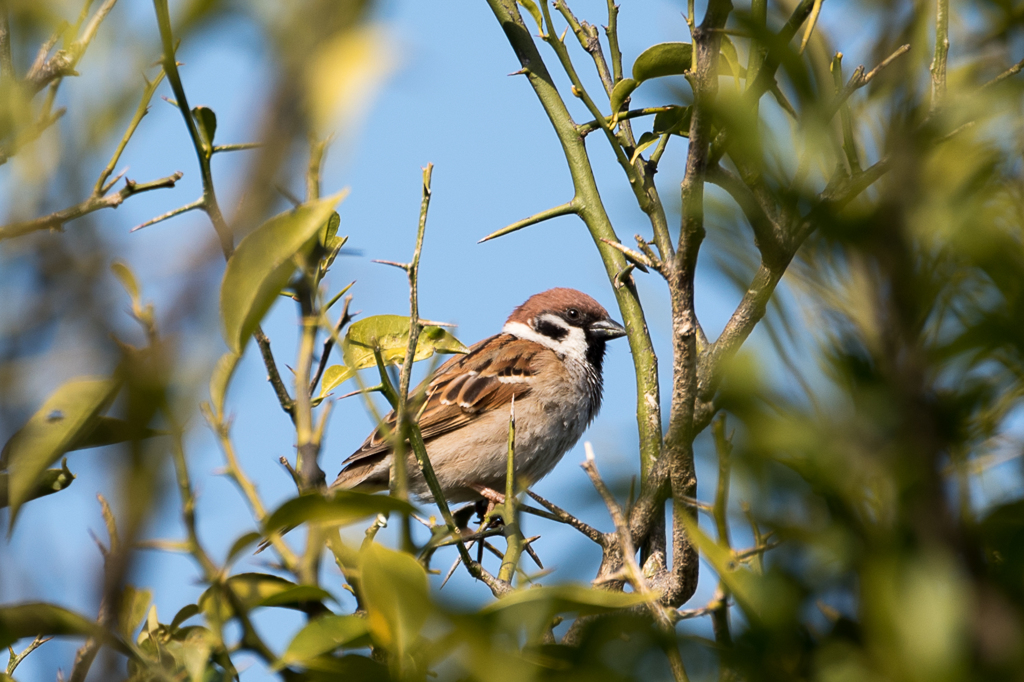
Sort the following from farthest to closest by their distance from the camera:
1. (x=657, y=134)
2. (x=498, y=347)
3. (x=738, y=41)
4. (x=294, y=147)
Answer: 1. (x=498, y=347)
2. (x=657, y=134)
3. (x=738, y=41)
4. (x=294, y=147)

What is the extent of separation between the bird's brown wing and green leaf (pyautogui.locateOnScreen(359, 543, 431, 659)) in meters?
3.76

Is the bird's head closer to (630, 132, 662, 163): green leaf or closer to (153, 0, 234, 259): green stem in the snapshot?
(630, 132, 662, 163): green leaf

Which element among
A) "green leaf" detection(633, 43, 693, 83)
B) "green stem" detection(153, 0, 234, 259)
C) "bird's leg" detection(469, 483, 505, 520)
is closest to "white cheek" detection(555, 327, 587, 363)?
"bird's leg" detection(469, 483, 505, 520)

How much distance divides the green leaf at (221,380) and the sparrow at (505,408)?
303 cm

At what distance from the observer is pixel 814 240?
591 mm

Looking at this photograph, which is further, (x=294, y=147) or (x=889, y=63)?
(x=889, y=63)

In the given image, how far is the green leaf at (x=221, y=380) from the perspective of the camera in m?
0.78

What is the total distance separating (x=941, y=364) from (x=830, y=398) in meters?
0.07

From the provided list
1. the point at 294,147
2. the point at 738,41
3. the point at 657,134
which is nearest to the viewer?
the point at 294,147

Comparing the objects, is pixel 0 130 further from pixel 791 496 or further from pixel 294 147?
pixel 791 496

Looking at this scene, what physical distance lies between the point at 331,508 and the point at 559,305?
4.56 meters

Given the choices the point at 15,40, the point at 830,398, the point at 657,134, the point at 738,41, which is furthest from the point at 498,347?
the point at 830,398

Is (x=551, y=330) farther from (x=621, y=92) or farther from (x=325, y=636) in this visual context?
(x=325, y=636)

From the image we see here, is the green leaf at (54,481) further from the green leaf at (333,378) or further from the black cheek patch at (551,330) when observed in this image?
the black cheek patch at (551,330)
